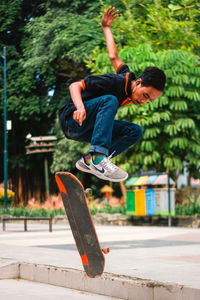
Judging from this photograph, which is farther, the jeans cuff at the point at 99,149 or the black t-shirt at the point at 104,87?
the black t-shirt at the point at 104,87

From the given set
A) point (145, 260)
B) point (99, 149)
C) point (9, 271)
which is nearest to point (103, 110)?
point (99, 149)

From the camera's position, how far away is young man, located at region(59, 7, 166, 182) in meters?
3.57

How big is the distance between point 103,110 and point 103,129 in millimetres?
134

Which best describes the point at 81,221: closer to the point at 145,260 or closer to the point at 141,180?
the point at 145,260

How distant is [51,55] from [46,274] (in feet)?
59.7

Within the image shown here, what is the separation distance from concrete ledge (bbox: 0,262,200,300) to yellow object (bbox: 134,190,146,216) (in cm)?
1057

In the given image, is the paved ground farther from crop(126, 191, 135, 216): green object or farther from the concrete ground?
crop(126, 191, 135, 216): green object

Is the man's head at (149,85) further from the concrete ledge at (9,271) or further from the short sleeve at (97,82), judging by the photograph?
the concrete ledge at (9,271)

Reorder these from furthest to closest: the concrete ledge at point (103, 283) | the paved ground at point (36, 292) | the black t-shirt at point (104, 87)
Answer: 1. the paved ground at point (36, 292)
2. the concrete ledge at point (103, 283)
3. the black t-shirt at point (104, 87)

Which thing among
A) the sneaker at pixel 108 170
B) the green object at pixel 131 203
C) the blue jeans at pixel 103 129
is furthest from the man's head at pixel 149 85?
the green object at pixel 131 203

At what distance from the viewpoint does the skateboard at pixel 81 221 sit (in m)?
4.28

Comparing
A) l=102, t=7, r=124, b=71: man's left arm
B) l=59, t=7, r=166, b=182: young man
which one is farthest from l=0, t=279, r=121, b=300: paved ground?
l=102, t=7, r=124, b=71: man's left arm

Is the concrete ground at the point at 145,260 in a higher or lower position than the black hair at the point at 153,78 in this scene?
lower

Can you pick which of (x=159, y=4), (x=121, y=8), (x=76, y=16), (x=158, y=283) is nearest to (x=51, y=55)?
(x=76, y=16)
